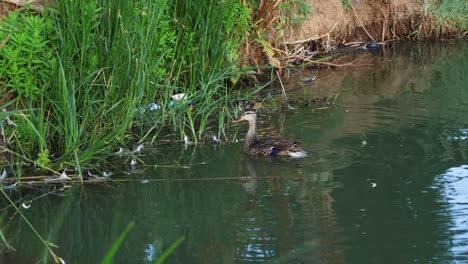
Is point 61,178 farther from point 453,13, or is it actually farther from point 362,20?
point 453,13

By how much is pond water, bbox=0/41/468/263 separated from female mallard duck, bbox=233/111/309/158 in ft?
0.29

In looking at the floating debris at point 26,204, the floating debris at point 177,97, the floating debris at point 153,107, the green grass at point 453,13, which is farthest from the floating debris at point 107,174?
the green grass at point 453,13

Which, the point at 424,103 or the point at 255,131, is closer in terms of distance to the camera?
the point at 255,131

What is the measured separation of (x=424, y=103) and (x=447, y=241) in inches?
165

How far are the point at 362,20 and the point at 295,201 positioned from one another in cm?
793

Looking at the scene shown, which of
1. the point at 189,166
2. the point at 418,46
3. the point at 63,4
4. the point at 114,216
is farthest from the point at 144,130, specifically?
the point at 418,46

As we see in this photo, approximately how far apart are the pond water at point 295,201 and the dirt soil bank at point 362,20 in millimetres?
3730

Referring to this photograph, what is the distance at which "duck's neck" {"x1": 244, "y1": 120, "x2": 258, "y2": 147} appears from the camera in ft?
27.2

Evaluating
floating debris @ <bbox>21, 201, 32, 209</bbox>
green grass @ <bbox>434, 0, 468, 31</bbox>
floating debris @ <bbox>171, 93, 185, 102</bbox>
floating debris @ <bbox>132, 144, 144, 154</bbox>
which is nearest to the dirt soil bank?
green grass @ <bbox>434, 0, 468, 31</bbox>

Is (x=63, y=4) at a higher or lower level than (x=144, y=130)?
higher

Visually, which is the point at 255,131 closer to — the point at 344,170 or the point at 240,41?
the point at 344,170

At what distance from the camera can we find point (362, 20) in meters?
14.2

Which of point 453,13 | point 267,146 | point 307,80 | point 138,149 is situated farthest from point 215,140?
point 453,13

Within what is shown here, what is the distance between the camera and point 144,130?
8.52 metres
